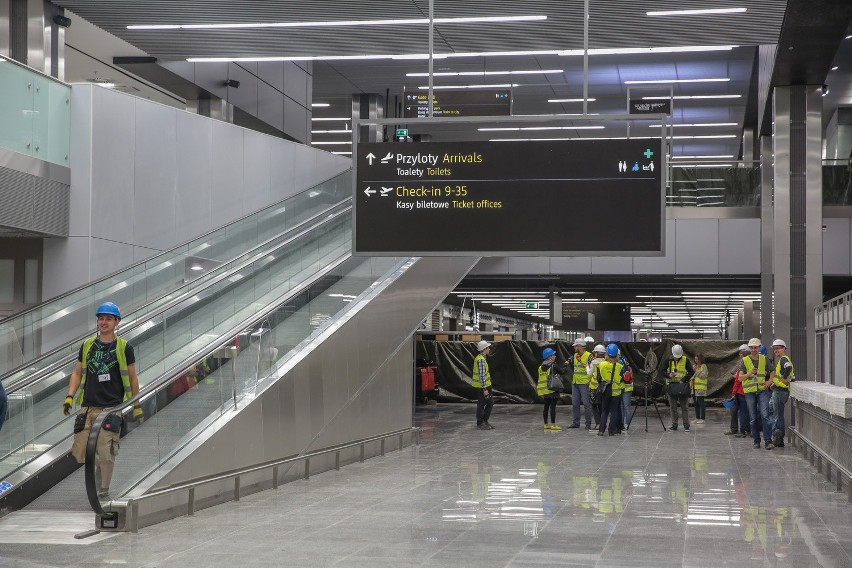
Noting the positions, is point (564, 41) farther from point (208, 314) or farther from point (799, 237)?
point (208, 314)

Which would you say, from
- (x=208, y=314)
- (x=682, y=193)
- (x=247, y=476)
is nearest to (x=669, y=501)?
(x=247, y=476)

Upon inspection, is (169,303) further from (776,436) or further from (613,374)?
(776,436)

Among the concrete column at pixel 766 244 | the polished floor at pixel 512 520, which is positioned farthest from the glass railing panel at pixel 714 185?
the polished floor at pixel 512 520

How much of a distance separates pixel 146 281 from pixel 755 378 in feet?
30.1

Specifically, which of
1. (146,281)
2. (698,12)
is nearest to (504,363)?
(698,12)

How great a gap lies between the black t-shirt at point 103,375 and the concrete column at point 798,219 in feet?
45.6

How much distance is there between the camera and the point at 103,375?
8.46m

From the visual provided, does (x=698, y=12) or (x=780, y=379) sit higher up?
(x=698, y=12)

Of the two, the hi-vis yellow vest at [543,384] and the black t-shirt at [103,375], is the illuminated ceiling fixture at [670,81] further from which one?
the black t-shirt at [103,375]

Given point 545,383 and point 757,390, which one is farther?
point 545,383

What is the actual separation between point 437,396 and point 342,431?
49.0ft

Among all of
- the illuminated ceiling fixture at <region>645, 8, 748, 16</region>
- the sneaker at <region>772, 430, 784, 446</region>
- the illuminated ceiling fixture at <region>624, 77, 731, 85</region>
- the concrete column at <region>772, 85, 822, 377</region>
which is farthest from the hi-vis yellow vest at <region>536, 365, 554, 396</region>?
the illuminated ceiling fixture at <region>624, 77, 731, 85</region>

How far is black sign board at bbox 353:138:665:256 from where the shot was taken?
10.1m

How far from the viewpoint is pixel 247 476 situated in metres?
10.3
